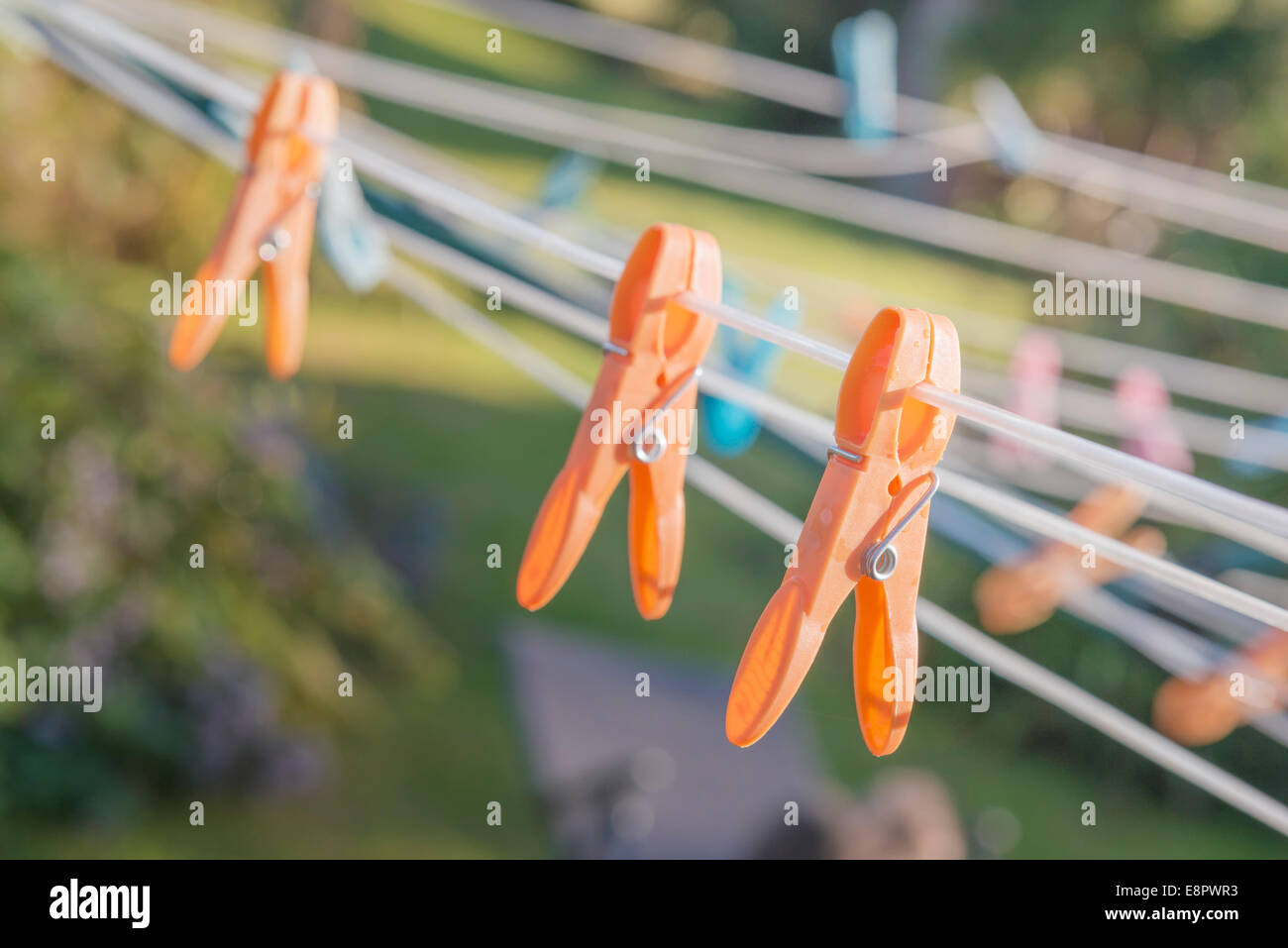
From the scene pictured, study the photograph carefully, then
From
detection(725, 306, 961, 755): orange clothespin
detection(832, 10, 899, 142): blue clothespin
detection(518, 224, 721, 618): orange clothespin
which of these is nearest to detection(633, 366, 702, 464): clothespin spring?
detection(518, 224, 721, 618): orange clothespin

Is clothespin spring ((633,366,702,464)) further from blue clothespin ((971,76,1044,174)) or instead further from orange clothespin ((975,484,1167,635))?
blue clothespin ((971,76,1044,174))

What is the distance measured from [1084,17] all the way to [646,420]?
6.06 metres

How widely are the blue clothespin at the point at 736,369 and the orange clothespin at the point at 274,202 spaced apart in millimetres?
332

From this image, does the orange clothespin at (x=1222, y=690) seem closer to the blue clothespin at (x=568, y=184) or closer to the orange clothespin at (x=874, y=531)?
the orange clothespin at (x=874, y=531)

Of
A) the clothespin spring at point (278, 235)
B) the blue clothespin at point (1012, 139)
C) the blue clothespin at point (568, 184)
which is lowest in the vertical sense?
the clothespin spring at point (278, 235)

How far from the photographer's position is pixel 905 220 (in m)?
2.49

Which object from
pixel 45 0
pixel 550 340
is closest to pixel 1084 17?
pixel 550 340

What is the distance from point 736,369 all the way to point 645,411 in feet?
1.18

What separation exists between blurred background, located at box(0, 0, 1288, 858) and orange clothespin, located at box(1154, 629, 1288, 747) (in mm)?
356

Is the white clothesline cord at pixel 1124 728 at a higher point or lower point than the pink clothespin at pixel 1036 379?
lower

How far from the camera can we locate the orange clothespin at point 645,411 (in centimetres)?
69

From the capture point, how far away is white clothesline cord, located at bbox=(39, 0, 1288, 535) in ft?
1.71

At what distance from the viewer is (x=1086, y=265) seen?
409 cm

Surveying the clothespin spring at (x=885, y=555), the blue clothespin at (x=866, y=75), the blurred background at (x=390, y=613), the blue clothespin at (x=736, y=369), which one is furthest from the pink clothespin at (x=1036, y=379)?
the clothespin spring at (x=885, y=555)
